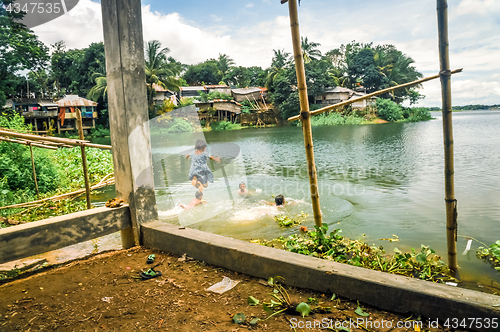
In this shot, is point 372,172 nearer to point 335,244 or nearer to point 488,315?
point 335,244

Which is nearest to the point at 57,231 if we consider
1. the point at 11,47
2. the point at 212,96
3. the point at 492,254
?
the point at 492,254

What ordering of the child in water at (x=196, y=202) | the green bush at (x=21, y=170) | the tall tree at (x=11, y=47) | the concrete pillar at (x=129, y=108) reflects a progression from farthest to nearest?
the tall tree at (x=11, y=47) < the child in water at (x=196, y=202) < the green bush at (x=21, y=170) < the concrete pillar at (x=129, y=108)


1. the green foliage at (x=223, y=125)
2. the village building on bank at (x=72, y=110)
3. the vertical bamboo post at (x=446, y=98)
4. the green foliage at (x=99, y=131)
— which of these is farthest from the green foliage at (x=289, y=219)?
the green foliage at (x=223, y=125)

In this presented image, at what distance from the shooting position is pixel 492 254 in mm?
3658

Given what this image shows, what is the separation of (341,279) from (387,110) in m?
37.8

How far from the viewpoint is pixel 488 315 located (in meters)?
1.58

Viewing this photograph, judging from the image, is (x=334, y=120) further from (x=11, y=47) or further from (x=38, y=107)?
(x=38, y=107)

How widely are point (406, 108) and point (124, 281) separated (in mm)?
43122

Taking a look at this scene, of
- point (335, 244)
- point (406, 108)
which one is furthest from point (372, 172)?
point (406, 108)

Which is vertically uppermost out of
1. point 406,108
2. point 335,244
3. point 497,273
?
point 406,108

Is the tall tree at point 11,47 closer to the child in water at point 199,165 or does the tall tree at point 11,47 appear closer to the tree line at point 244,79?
the tree line at point 244,79

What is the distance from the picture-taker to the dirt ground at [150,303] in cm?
176

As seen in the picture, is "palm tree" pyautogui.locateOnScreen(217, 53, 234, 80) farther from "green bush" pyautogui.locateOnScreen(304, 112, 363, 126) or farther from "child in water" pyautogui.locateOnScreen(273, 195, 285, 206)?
"child in water" pyautogui.locateOnScreen(273, 195, 285, 206)

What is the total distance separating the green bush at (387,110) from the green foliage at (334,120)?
337 cm
